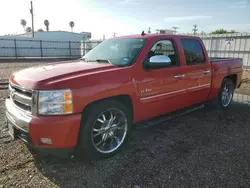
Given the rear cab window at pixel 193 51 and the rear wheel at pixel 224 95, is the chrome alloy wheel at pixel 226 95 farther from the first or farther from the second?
the rear cab window at pixel 193 51

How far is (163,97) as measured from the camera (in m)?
3.81

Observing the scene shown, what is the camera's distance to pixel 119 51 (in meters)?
3.88

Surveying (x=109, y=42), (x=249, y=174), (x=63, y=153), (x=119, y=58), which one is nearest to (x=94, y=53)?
(x=109, y=42)

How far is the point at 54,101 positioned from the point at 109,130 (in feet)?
3.33

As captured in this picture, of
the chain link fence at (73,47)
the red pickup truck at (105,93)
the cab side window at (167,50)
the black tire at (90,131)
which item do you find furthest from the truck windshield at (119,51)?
the chain link fence at (73,47)

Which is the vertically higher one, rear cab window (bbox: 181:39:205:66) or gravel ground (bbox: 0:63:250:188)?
rear cab window (bbox: 181:39:205:66)

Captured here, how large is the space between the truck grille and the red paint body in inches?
3.6

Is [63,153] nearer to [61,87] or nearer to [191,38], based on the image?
[61,87]

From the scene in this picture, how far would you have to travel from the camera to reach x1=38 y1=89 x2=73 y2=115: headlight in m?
2.56

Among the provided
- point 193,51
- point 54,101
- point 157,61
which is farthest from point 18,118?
point 193,51

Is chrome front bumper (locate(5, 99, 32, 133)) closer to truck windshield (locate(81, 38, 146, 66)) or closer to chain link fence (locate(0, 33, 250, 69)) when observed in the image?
truck windshield (locate(81, 38, 146, 66))

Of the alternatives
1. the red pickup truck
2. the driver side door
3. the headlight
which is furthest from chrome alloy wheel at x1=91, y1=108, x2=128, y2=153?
the headlight

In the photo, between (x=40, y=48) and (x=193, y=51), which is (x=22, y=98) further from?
(x=40, y=48)

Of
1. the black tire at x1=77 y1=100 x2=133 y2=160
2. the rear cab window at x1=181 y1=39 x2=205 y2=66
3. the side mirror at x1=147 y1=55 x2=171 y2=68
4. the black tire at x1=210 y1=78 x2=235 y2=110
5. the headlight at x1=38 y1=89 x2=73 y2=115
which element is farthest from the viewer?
the black tire at x1=210 y1=78 x2=235 y2=110
